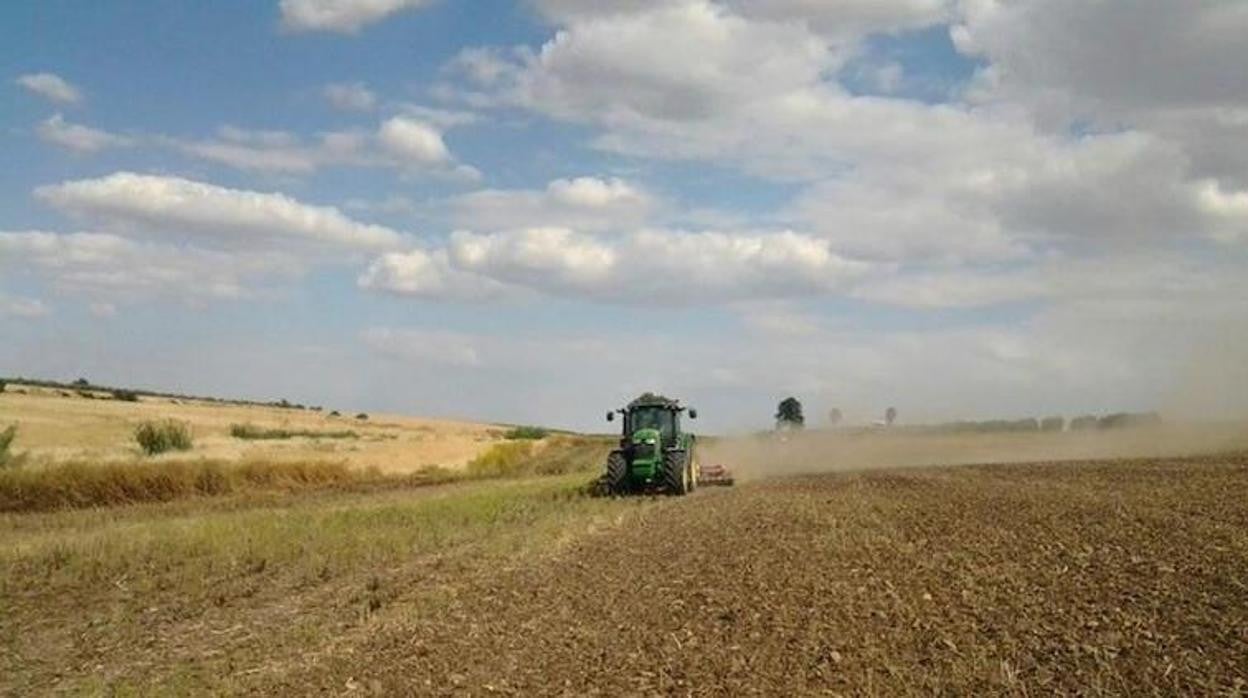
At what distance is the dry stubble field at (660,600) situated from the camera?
10.5 m

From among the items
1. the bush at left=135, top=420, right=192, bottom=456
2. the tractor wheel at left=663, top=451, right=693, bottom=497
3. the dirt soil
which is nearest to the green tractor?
the tractor wheel at left=663, top=451, right=693, bottom=497

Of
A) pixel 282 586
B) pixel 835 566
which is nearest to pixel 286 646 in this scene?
pixel 282 586

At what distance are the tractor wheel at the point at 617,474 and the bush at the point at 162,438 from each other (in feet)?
67.8

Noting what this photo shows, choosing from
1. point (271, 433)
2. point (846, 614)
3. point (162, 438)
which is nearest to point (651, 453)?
point (846, 614)

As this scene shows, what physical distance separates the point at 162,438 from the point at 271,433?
22339 millimetres

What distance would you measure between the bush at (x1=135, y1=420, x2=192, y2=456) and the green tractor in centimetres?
2078

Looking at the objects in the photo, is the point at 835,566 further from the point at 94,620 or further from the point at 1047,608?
the point at 94,620

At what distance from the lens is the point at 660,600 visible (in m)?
14.4

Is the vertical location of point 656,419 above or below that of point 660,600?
above

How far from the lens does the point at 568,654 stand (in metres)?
11.6

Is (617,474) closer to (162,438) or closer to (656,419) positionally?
(656,419)

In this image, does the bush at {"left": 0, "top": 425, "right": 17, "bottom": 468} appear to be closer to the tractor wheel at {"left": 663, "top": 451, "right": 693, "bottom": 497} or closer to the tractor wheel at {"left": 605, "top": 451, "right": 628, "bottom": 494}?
the tractor wheel at {"left": 605, "top": 451, "right": 628, "bottom": 494}


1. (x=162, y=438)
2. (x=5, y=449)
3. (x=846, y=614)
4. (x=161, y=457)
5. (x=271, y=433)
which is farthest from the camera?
(x=271, y=433)

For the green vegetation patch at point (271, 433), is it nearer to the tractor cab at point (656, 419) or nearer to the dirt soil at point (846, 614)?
the tractor cab at point (656, 419)
